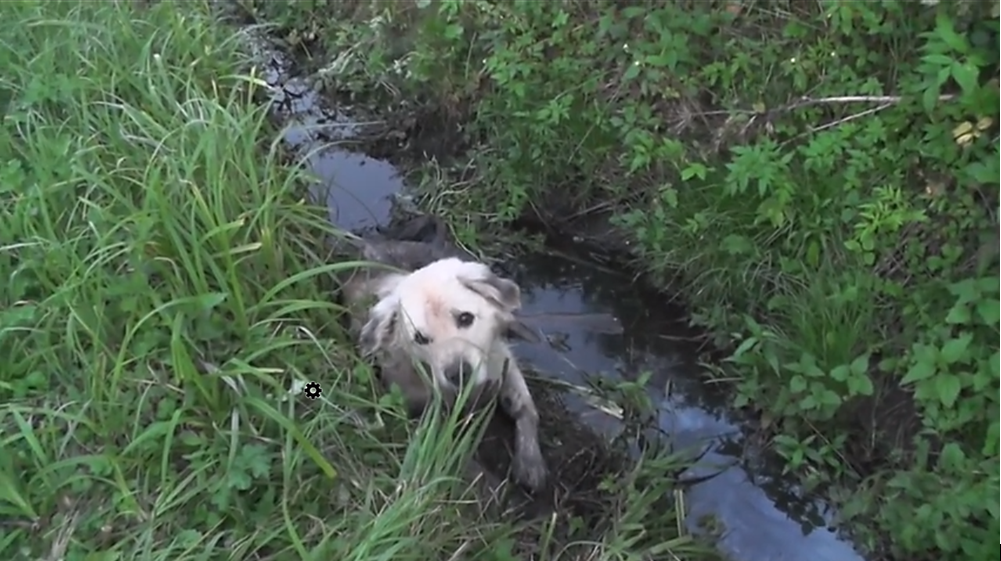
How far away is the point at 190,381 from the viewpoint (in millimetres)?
2885

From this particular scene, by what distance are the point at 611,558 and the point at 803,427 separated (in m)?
0.79

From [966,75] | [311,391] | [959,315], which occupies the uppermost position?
[966,75]

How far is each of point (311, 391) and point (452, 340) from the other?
0.44 m

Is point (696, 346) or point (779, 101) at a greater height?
point (779, 101)

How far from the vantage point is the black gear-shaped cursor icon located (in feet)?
9.98

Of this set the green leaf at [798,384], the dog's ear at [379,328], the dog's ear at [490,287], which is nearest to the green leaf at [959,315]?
the green leaf at [798,384]

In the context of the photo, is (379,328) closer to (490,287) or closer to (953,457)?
(490,287)

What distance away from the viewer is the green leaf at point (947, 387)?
8.74 feet

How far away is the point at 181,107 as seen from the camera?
3912 mm

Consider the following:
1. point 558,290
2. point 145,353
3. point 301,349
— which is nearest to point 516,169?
point 558,290

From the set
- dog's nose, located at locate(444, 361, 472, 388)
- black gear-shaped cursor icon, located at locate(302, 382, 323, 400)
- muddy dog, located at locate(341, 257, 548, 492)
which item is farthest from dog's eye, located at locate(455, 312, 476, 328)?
black gear-shaped cursor icon, located at locate(302, 382, 323, 400)

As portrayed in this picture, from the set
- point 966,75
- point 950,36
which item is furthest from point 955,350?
point 950,36

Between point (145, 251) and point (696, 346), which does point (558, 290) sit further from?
point (145, 251)

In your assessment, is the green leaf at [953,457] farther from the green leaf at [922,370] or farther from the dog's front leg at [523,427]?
the dog's front leg at [523,427]
